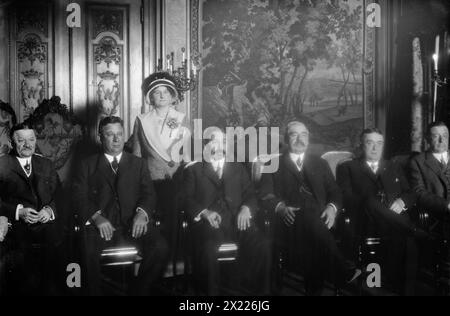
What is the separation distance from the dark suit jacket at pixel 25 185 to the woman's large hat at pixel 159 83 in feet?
4.03

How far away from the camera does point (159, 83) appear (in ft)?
14.5

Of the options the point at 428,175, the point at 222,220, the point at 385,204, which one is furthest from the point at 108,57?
the point at 428,175

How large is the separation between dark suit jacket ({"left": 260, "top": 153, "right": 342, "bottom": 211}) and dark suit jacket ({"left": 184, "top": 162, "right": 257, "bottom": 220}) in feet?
0.49

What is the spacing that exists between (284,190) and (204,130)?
4.42 ft

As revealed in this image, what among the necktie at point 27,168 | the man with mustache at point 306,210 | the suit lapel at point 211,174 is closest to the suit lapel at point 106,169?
the necktie at point 27,168

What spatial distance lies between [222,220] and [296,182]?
68 centimetres

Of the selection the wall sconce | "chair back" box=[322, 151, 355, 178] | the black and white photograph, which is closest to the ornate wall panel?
the black and white photograph

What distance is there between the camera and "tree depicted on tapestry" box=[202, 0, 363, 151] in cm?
505

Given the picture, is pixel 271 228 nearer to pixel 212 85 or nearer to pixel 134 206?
pixel 134 206

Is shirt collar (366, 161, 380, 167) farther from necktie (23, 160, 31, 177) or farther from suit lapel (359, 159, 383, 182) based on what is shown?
necktie (23, 160, 31, 177)

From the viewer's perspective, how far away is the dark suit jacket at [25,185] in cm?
358

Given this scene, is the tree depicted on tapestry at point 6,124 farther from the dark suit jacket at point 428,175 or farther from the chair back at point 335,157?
the dark suit jacket at point 428,175

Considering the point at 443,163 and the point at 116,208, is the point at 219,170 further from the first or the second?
the point at 443,163

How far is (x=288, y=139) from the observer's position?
4004 mm
